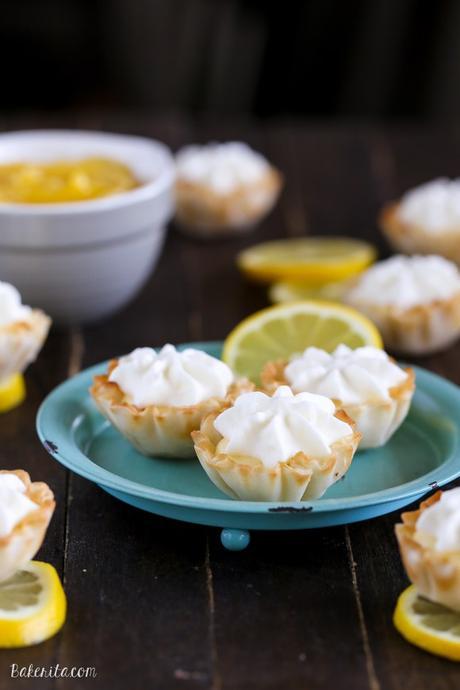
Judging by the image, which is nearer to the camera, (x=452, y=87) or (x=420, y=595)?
(x=420, y=595)

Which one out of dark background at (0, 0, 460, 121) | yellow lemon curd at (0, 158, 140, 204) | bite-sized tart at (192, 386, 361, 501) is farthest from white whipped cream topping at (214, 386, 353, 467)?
dark background at (0, 0, 460, 121)

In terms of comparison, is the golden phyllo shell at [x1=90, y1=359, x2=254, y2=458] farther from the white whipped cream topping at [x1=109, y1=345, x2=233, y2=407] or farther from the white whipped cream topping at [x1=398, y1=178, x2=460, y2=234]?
the white whipped cream topping at [x1=398, y1=178, x2=460, y2=234]

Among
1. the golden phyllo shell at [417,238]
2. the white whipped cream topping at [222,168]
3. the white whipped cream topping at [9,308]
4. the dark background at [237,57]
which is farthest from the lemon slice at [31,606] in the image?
the dark background at [237,57]

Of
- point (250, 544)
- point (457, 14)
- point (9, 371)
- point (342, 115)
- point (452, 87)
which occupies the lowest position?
point (342, 115)

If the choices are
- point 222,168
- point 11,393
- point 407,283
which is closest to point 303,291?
point 407,283

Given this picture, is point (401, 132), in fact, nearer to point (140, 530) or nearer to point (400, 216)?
point (400, 216)

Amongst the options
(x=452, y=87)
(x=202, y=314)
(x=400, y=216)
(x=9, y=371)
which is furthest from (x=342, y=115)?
(x=9, y=371)

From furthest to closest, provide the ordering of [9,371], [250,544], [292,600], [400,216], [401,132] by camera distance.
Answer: [401,132]
[400,216]
[9,371]
[250,544]
[292,600]

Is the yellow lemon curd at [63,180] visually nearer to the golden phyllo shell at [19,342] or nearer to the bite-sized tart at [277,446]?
the golden phyllo shell at [19,342]
